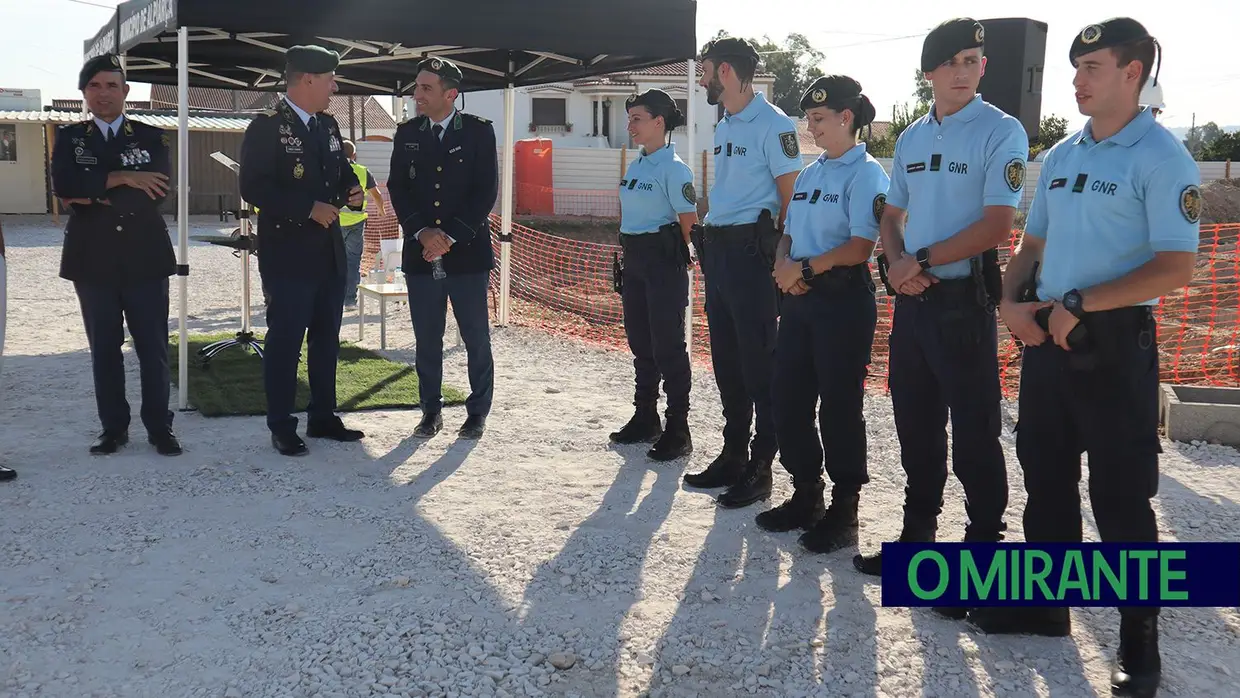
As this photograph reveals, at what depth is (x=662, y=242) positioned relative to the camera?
5363 millimetres

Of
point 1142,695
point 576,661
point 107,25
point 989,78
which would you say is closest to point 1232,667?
point 1142,695

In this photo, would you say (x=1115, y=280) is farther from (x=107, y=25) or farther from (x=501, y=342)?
(x=107, y=25)

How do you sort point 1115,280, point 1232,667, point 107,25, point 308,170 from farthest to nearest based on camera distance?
point 107,25 → point 308,170 → point 1232,667 → point 1115,280

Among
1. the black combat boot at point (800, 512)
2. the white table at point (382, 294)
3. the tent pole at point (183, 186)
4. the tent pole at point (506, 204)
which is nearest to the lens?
the black combat boot at point (800, 512)

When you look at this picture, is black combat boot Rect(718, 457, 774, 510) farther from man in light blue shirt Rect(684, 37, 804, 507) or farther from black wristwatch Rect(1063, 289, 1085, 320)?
black wristwatch Rect(1063, 289, 1085, 320)

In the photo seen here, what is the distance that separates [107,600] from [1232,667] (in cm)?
364

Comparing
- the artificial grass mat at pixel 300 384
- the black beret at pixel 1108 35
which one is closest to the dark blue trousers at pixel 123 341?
the artificial grass mat at pixel 300 384

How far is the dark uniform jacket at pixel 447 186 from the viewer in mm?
5723

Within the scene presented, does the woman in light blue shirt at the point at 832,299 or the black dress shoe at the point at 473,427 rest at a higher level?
the woman in light blue shirt at the point at 832,299

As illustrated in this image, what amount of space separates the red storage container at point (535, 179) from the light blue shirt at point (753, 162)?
21176mm

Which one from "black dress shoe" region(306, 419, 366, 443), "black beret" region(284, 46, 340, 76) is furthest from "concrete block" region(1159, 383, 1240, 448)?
"black beret" region(284, 46, 340, 76)

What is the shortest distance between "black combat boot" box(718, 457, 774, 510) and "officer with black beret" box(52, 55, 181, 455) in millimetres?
2934

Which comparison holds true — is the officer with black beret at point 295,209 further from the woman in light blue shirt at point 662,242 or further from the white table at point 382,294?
the white table at point 382,294

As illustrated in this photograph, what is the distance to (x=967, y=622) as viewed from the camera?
11.1 feet
